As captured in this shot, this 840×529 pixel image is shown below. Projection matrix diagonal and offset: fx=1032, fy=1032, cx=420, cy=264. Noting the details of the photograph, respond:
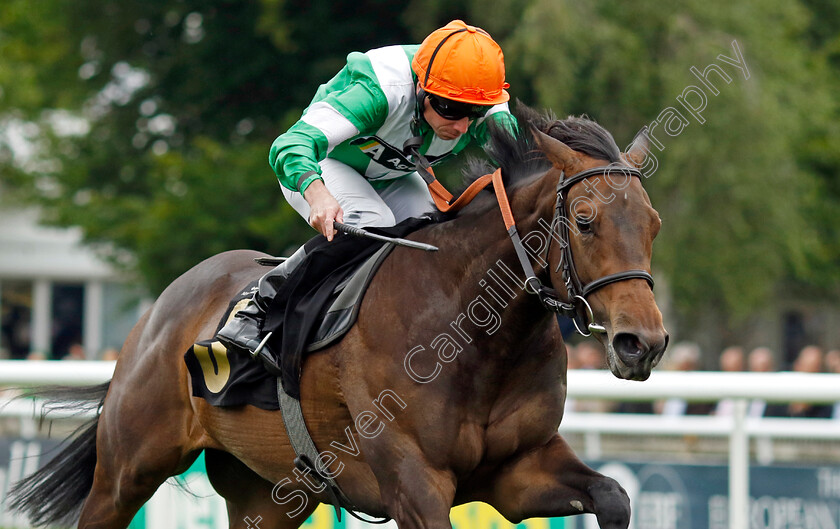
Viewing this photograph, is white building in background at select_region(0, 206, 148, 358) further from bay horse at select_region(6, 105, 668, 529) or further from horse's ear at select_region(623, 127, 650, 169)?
horse's ear at select_region(623, 127, 650, 169)

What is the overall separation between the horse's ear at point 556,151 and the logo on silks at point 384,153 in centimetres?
62

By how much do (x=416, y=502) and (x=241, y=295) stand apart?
4.20ft

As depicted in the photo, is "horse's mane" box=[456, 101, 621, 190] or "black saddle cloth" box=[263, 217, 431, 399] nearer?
"horse's mane" box=[456, 101, 621, 190]

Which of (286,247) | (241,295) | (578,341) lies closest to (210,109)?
(286,247)

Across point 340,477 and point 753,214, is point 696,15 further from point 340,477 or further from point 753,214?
point 340,477

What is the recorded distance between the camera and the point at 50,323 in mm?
28562

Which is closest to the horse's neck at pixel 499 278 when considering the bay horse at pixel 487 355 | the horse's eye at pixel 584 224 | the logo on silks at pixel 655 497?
the bay horse at pixel 487 355

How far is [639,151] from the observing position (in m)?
3.03

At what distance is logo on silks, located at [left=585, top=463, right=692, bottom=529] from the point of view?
5.36 meters

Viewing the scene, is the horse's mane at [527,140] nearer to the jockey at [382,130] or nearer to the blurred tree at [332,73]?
the jockey at [382,130]

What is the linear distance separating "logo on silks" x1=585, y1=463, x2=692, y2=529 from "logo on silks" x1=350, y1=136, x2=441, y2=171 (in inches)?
101

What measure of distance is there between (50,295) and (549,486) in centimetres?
2736

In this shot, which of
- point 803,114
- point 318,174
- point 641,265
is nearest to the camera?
point 641,265

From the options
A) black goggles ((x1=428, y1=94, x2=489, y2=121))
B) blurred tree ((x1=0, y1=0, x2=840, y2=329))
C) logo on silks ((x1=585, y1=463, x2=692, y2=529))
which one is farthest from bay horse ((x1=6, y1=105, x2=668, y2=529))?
blurred tree ((x1=0, y1=0, x2=840, y2=329))
